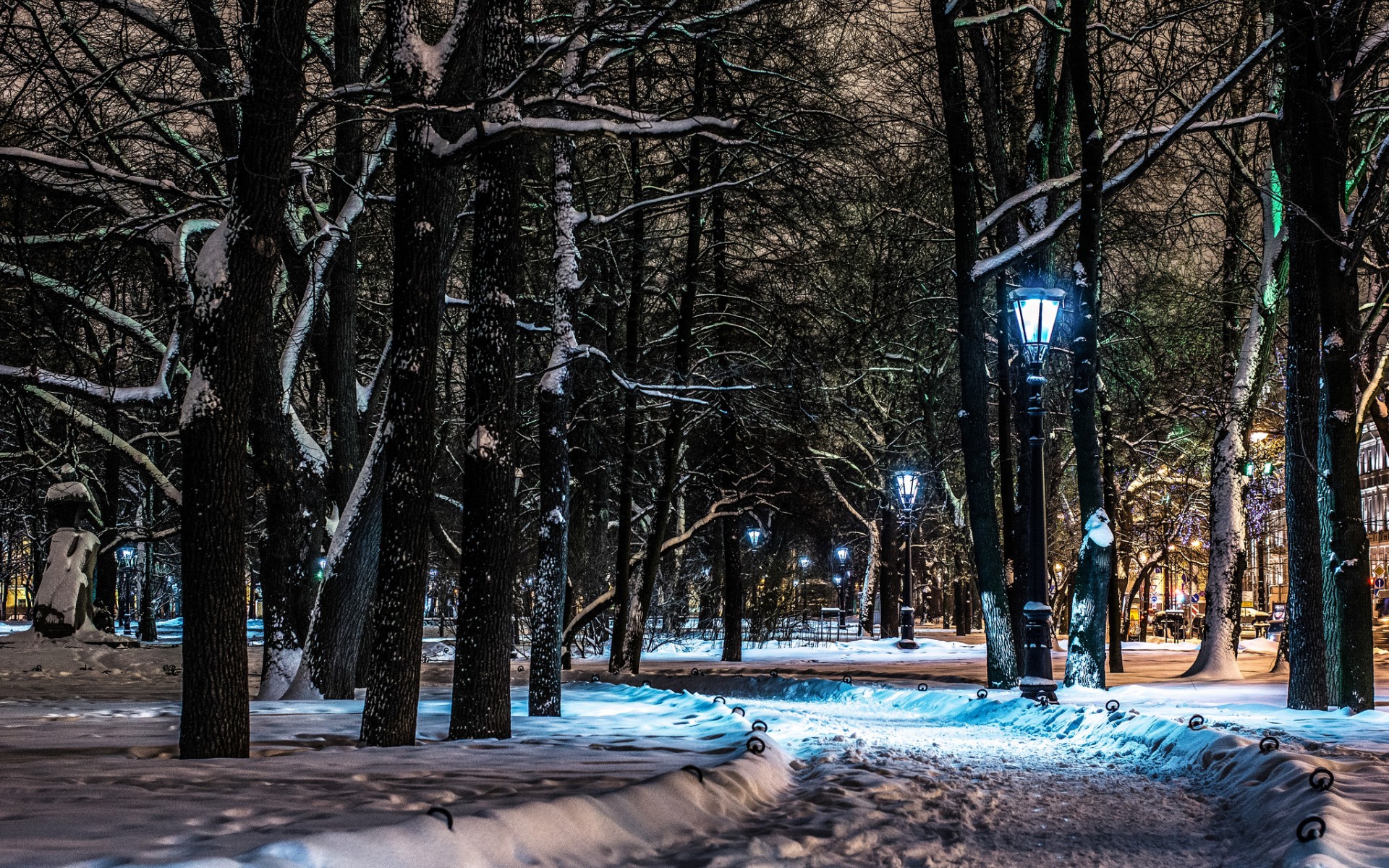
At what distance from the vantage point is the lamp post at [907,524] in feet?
102

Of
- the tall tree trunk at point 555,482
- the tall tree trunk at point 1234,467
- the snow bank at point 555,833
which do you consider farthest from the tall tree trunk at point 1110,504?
the snow bank at point 555,833

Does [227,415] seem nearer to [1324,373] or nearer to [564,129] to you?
[564,129]

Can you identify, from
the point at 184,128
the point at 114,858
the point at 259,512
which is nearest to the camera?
the point at 114,858

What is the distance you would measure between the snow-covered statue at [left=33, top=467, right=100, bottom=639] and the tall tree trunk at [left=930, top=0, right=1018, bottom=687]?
1784 cm

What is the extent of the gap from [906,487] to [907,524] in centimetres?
163

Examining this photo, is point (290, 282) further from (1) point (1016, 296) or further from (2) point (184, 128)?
(1) point (1016, 296)

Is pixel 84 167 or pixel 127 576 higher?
pixel 84 167

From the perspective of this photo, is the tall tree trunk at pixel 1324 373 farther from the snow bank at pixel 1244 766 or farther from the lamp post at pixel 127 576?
the lamp post at pixel 127 576

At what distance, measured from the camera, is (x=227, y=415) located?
8.04 m

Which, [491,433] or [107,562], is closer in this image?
[491,433]

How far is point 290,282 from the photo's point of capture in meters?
17.8

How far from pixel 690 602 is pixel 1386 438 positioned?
29.9m

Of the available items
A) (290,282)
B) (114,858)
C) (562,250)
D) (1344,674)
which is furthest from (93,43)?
(1344,674)

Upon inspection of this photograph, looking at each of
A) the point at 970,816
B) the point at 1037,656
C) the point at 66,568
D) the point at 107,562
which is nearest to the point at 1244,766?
the point at 970,816
